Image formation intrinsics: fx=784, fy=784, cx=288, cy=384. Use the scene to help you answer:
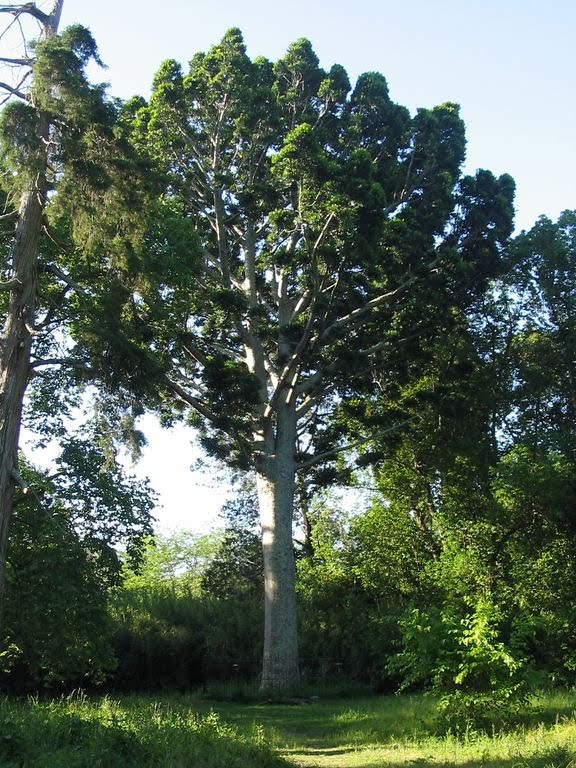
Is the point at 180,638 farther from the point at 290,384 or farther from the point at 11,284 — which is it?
the point at 11,284

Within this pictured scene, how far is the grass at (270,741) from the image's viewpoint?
25.2 ft

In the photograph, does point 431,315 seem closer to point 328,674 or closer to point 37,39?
point 328,674

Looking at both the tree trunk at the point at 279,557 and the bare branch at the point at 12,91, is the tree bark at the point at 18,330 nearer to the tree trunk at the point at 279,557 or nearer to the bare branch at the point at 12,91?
the bare branch at the point at 12,91

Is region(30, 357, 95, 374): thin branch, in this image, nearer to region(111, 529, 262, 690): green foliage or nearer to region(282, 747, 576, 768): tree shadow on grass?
region(282, 747, 576, 768): tree shadow on grass

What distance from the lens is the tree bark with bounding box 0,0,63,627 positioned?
1183 cm

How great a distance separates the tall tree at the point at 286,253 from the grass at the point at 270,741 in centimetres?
950

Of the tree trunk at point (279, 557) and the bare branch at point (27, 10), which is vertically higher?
the bare branch at point (27, 10)

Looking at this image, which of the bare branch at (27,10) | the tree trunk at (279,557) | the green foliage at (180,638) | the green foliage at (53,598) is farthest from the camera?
the green foliage at (180,638)

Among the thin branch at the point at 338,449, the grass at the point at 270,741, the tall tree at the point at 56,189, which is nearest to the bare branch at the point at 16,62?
the tall tree at the point at 56,189

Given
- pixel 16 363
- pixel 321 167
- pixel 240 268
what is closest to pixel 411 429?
pixel 240 268

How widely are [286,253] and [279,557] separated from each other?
887 cm

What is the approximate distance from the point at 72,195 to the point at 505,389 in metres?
19.1

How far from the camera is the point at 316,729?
14.2 meters

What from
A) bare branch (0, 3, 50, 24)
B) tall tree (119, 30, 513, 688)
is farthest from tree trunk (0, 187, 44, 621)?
tall tree (119, 30, 513, 688)
